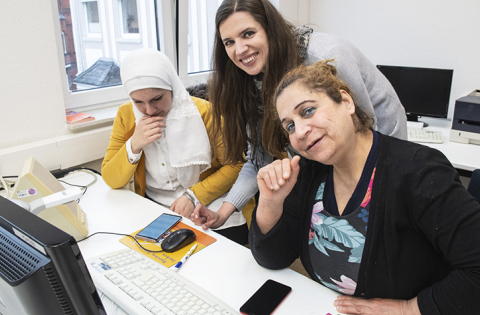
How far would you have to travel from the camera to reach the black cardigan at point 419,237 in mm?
778

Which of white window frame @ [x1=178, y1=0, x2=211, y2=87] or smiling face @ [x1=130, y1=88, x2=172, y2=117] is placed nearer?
smiling face @ [x1=130, y1=88, x2=172, y2=117]

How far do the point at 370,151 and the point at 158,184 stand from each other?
1.05 metres

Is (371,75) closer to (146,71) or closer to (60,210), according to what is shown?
(146,71)

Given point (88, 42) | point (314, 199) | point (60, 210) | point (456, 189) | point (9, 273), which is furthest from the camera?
point (88, 42)

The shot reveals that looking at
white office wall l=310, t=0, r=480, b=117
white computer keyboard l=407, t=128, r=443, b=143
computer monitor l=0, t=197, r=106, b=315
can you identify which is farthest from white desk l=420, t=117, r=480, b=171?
computer monitor l=0, t=197, r=106, b=315

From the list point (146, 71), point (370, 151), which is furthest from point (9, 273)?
point (146, 71)

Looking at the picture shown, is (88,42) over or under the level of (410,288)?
over

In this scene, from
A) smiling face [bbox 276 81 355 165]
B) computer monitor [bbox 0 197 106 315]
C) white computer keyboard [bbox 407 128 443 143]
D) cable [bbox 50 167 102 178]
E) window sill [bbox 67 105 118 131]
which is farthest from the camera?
white computer keyboard [bbox 407 128 443 143]

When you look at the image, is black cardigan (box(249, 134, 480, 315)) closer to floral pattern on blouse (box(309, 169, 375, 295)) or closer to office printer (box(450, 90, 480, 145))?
floral pattern on blouse (box(309, 169, 375, 295))

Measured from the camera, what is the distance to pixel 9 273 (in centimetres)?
48

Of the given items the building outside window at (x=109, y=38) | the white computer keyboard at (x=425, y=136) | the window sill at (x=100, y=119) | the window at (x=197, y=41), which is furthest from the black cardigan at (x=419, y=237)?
the window at (x=197, y=41)

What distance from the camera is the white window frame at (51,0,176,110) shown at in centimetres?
208

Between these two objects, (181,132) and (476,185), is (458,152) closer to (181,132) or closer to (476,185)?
(476,185)

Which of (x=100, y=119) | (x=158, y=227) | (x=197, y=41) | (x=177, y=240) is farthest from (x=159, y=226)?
(x=197, y=41)
